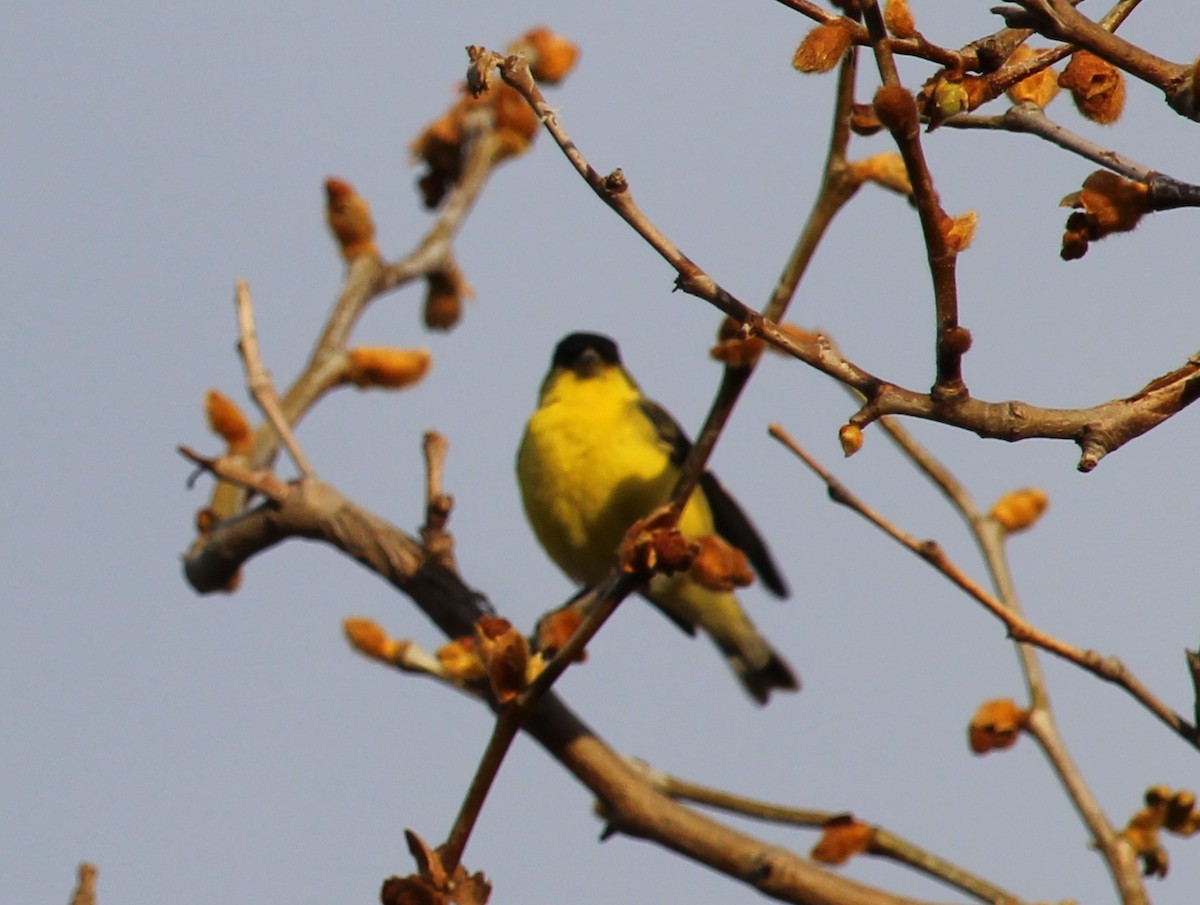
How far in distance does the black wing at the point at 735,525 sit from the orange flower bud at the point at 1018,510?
310 centimetres

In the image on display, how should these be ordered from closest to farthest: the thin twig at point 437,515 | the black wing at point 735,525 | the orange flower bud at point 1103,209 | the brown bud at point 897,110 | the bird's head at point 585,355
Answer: the brown bud at point 897,110 → the orange flower bud at point 1103,209 → the thin twig at point 437,515 → the black wing at point 735,525 → the bird's head at point 585,355

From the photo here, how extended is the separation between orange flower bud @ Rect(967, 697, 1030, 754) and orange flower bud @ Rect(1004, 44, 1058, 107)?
50.2 inches

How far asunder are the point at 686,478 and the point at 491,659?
0.66m

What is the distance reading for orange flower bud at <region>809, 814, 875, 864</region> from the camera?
294cm

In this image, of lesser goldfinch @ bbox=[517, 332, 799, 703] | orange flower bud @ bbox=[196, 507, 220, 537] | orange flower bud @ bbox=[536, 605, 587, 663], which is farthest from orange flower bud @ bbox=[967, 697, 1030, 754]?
lesser goldfinch @ bbox=[517, 332, 799, 703]

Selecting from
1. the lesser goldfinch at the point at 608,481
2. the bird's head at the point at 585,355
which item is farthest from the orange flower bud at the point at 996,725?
the bird's head at the point at 585,355

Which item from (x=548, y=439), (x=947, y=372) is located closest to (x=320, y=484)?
(x=947, y=372)

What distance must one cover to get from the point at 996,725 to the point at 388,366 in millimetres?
1867

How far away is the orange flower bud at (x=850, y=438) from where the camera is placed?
1737mm

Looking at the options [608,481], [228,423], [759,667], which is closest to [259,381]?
[228,423]

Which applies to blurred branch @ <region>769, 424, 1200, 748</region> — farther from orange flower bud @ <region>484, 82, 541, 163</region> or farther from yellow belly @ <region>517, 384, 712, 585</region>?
yellow belly @ <region>517, 384, 712, 585</region>

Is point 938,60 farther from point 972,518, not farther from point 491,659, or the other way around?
point 972,518

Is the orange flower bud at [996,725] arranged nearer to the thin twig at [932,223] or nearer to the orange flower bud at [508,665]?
the orange flower bud at [508,665]

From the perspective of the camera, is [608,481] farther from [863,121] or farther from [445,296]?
[863,121]
